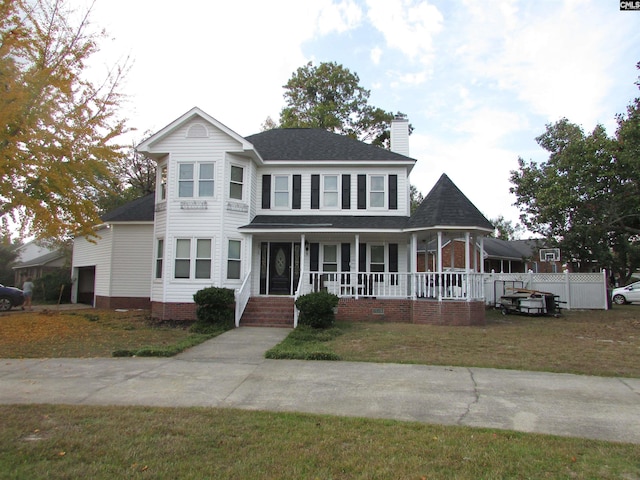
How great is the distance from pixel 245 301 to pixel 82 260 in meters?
12.7

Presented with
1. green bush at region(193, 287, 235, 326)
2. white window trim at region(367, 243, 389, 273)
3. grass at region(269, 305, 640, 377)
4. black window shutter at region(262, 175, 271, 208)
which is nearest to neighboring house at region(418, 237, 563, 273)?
white window trim at region(367, 243, 389, 273)

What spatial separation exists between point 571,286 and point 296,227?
15.3m

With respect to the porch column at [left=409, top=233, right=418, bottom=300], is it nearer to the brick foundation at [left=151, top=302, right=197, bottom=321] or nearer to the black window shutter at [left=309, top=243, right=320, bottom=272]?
the black window shutter at [left=309, top=243, right=320, bottom=272]

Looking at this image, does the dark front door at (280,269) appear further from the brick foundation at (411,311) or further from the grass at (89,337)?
the grass at (89,337)

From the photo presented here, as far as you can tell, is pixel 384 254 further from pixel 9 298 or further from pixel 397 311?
pixel 9 298

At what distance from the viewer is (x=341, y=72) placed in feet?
112

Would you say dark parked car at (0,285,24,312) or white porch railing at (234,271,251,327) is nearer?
white porch railing at (234,271,251,327)

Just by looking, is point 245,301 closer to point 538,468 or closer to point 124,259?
point 124,259

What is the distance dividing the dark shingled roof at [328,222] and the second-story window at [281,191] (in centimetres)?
63

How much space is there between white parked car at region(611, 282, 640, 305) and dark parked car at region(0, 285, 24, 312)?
32730 mm

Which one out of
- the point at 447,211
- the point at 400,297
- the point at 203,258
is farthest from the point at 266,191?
the point at 447,211

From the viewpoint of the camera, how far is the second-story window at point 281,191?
17641 mm

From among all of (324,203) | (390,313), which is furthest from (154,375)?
(324,203)

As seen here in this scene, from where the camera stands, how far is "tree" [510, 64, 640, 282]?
57.7 feet
